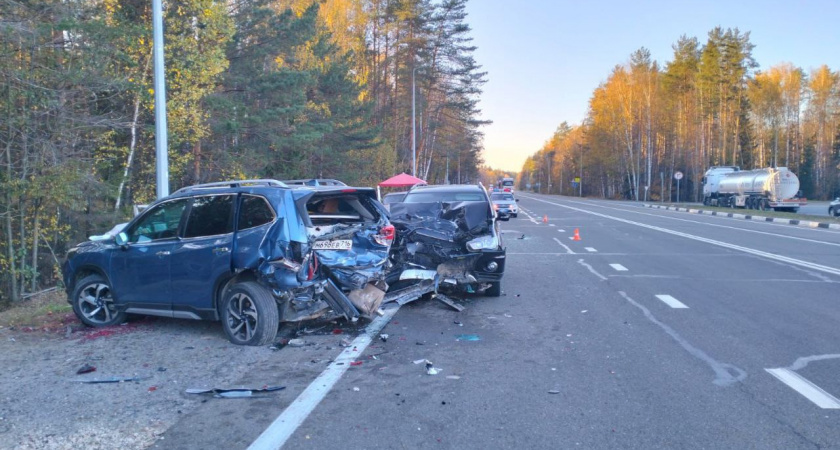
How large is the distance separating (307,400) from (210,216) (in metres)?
2.93

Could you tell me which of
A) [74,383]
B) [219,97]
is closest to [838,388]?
[74,383]

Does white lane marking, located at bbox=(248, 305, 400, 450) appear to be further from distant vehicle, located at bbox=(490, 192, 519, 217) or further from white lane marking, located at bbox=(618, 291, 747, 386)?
distant vehicle, located at bbox=(490, 192, 519, 217)

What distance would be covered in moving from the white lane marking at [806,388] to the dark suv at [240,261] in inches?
169

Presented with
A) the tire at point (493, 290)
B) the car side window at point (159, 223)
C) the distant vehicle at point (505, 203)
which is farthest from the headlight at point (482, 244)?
the distant vehicle at point (505, 203)

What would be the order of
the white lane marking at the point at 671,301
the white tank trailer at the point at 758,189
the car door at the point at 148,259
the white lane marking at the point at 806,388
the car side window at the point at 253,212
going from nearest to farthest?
the white lane marking at the point at 806,388 < the car side window at the point at 253,212 < the car door at the point at 148,259 < the white lane marking at the point at 671,301 < the white tank trailer at the point at 758,189

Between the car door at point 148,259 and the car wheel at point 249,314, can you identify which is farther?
the car door at point 148,259

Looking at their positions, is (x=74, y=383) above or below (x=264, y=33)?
below

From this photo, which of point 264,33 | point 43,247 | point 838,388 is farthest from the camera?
point 264,33

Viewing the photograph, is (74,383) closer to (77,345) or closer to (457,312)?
(77,345)

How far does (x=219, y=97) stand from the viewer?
20250 millimetres

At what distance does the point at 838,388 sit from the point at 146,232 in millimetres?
7181

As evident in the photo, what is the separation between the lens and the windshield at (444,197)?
35.4 ft

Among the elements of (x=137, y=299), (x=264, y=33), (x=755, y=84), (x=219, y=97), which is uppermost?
(x=755, y=84)

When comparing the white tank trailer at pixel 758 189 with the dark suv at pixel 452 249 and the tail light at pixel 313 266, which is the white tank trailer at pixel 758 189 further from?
the tail light at pixel 313 266
